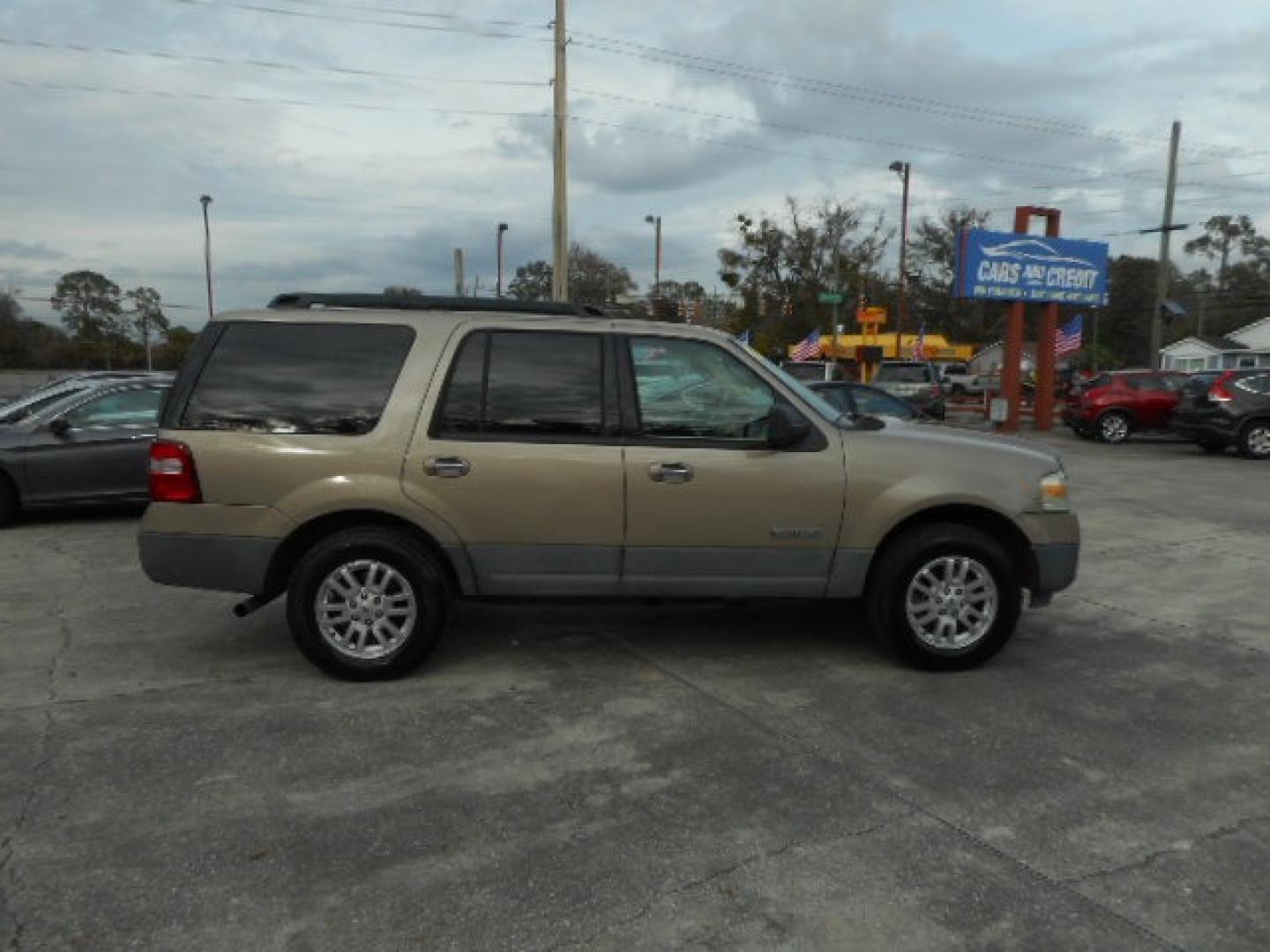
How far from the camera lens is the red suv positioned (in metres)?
20.1

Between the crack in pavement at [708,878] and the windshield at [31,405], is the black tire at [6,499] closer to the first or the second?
the windshield at [31,405]

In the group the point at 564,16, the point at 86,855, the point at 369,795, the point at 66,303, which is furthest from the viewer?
the point at 66,303

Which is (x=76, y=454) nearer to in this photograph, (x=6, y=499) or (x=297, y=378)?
(x=6, y=499)

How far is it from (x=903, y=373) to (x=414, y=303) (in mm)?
25546

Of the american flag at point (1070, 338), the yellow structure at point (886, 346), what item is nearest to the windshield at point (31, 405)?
the american flag at point (1070, 338)

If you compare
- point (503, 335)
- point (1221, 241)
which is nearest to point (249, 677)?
point (503, 335)

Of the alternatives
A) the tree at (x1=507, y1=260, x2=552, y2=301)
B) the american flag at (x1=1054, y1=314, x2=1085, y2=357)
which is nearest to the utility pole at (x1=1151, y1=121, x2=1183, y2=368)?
the american flag at (x1=1054, y1=314, x2=1085, y2=357)

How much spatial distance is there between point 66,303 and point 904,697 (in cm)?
7311

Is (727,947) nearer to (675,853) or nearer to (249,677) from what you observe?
(675,853)

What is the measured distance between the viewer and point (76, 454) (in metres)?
9.29

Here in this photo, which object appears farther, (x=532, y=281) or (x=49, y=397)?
(x=532, y=281)

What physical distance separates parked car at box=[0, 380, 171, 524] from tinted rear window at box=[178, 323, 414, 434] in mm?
5484

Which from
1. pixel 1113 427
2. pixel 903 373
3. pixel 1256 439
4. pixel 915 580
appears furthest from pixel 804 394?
pixel 903 373

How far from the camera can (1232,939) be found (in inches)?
106
